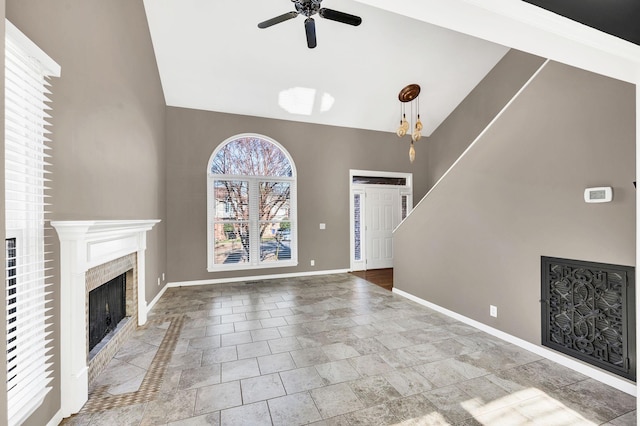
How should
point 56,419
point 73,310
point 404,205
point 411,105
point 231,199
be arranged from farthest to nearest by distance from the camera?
point 404,205 → point 411,105 → point 231,199 → point 73,310 → point 56,419

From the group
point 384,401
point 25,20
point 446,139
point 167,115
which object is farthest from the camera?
point 446,139

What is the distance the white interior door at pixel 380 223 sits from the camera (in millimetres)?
6902

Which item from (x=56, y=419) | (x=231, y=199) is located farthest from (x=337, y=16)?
(x=56, y=419)

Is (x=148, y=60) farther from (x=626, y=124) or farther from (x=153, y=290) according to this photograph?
(x=626, y=124)

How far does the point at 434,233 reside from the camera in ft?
13.0

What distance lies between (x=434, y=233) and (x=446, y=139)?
4020 mm

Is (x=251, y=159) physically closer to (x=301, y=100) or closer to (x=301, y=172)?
(x=301, y=172)

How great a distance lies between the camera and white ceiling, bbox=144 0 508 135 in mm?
4164

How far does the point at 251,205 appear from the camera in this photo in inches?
235

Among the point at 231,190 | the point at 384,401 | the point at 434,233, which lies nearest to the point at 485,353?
the point at 384,401

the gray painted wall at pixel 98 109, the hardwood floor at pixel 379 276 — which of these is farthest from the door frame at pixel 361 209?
the gray painted wall at pixel 98 109

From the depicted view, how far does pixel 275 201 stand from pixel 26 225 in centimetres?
455

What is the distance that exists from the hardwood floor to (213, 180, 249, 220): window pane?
2749 mm

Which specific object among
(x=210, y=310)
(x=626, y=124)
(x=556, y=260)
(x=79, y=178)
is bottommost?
(x=210, y=310)
